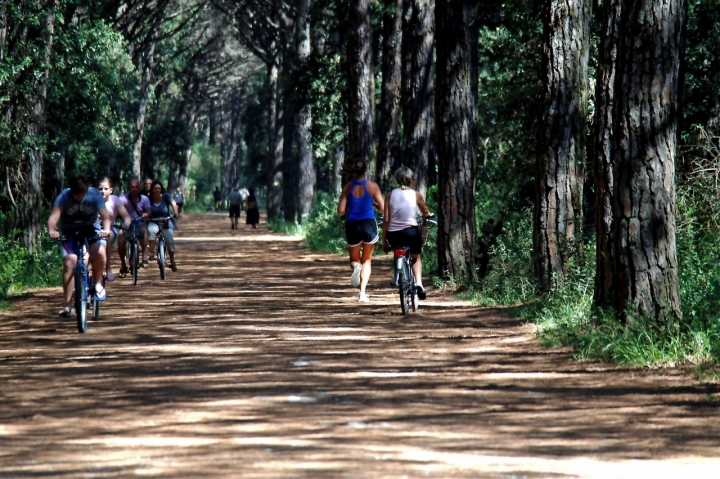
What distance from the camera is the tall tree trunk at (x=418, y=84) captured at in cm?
2370

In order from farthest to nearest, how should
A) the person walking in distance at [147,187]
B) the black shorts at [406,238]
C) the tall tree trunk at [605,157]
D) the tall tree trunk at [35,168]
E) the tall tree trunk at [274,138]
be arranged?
the tall tree trunk at [274,138] → the tall tree trunk at [35,168] → the person walking in distance at [147,187] → the black shorts at [406,238] → the tall tree trunk at [605,157]

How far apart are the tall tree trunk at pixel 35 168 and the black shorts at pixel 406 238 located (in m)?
10.2

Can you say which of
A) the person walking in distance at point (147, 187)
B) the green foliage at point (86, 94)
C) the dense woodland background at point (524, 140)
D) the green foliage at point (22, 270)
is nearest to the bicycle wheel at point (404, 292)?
the dense woodland background at point (524, 140)

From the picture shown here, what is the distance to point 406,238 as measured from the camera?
14.6m

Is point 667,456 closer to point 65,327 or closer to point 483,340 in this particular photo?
point 483,340

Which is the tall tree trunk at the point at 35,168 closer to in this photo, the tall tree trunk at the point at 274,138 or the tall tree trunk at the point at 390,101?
the tall tree trunk at the point at 390,101

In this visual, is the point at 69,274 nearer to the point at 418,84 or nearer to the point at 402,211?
the point at 402,211

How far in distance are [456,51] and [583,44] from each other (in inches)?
160

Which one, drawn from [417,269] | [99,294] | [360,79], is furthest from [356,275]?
[360,79]

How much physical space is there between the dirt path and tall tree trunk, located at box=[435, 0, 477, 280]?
167 inches

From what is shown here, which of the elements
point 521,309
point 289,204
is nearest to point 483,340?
point 521,309

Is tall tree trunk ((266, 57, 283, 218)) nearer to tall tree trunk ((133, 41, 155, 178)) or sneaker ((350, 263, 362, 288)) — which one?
tall tree trunk ((133, 41, 155, 178))

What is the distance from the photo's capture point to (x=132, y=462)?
6191 millimetres

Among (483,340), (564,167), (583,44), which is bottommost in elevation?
(483,340)
